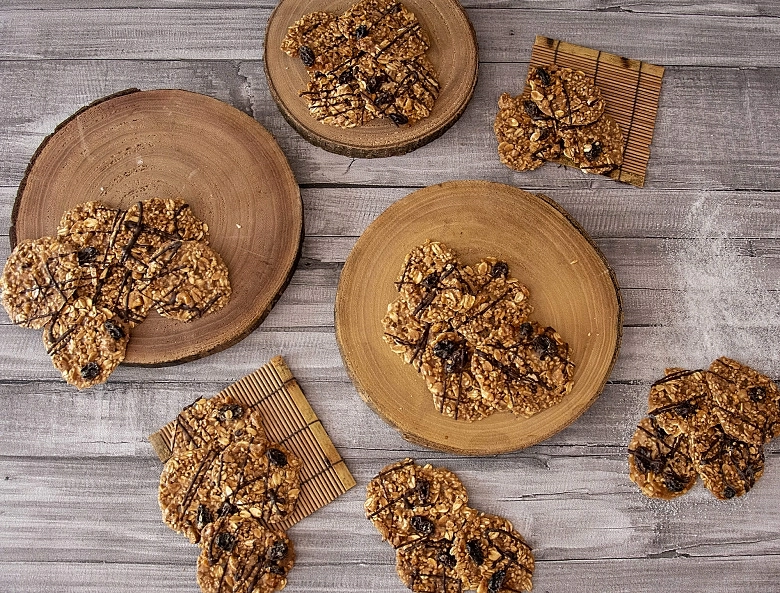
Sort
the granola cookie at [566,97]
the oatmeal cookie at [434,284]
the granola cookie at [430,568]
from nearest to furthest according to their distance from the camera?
the oatmeal cookie at [434,284] → the granola cookie at [430,568] → the granola cookie at [566,97]

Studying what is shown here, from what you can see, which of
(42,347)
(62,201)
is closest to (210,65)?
(62,201)

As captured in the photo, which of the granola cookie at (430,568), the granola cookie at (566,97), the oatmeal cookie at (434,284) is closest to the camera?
the oatmeal cookie at (434,284)

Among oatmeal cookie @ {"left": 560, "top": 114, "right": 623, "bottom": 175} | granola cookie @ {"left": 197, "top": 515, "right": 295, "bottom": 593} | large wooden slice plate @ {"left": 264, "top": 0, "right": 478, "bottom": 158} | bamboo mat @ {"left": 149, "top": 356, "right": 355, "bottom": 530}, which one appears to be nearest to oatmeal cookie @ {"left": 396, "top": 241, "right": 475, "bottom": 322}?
large wooden slice plate @ {"left": 264, "top": 0, "right": 478, "bottom": 158}

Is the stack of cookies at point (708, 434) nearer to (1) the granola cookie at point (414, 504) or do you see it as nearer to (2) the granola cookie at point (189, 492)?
(1) the granola cookie at point (414, 504)

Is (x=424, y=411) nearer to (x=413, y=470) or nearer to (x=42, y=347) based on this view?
(x=413, y=470)

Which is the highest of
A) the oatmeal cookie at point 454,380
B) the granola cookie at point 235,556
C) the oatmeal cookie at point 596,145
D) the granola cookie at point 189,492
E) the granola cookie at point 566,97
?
the granola cookie at point 566,97

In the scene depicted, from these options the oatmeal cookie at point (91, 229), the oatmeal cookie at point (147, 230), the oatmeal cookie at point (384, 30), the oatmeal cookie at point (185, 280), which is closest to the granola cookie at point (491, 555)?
the oatmeal cookie at point (185, 280)

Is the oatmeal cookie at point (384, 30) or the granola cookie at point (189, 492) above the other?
the oatmeal cookie at point (384, 30)

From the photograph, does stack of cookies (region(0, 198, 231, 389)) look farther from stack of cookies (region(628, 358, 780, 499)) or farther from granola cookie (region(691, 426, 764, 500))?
granola cookie (region(691, 426, 764, 500))
